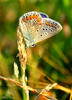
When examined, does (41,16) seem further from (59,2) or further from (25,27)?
(59,2)

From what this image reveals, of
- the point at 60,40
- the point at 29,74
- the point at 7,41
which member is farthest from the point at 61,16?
the point at 29,74

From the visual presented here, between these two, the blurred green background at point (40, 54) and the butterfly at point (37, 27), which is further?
the blurred green background at point (40, 54)

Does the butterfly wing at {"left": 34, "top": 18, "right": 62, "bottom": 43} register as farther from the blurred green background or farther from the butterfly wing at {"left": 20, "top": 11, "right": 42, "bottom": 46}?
the blurred green background

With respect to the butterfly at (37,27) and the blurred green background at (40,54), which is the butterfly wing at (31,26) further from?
the blurred green background at (40,54)

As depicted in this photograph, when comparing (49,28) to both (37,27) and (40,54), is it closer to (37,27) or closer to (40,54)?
(37,27)

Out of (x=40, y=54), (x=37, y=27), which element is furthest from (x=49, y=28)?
(x=40, y=54)

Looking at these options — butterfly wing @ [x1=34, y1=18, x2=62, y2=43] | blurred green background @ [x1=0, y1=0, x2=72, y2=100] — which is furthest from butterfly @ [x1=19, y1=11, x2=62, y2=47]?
blurred green background @ [x1=0, y1=0, x2=72, y2=100]

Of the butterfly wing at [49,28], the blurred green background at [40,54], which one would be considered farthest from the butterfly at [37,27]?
the blurred green background at [40,54]
